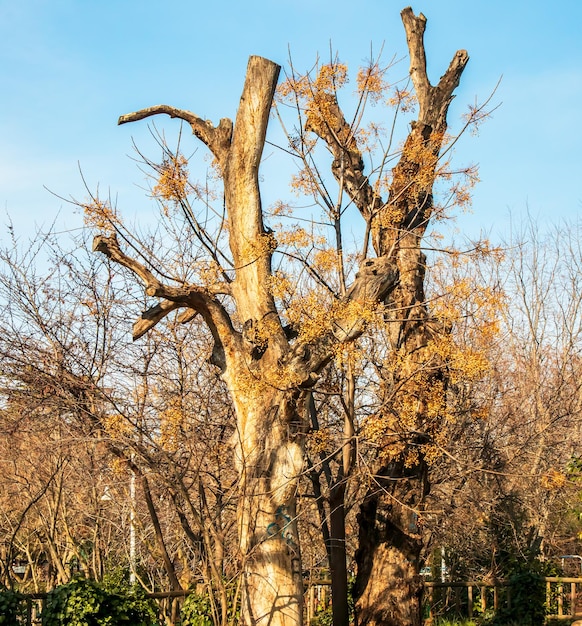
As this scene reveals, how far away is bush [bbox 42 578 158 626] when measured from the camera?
9.80 metres

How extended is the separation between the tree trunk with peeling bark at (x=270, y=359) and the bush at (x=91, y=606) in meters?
1.75

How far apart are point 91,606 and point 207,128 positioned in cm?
622

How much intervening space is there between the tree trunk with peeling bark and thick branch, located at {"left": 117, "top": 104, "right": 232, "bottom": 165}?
0.05 ft

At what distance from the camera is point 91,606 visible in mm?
9867

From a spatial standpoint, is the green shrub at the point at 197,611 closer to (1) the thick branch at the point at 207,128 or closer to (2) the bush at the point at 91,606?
(2) the bush at the point at 91,606

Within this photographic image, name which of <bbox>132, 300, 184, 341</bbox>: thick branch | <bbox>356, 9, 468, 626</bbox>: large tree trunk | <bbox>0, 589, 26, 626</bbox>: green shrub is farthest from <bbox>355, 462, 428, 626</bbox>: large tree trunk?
<bbox>0, 589, 26, 626</bbox>: green shrub

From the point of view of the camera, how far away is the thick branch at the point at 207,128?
36.4ft

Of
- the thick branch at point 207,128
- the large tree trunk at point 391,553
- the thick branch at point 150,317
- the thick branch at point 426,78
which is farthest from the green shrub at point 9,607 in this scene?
the thick branch at point 426,78

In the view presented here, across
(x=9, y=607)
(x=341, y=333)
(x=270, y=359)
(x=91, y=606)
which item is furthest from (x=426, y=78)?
(x=9, y=607)

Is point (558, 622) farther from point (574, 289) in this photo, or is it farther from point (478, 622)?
point (574, 289)

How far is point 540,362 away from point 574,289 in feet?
10.5

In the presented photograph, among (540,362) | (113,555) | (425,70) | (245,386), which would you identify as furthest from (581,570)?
(245,386)

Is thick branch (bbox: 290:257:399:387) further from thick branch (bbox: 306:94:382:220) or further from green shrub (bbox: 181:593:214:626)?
green shrub (bbox: 181:593:214:626)

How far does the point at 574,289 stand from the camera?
25578mm
